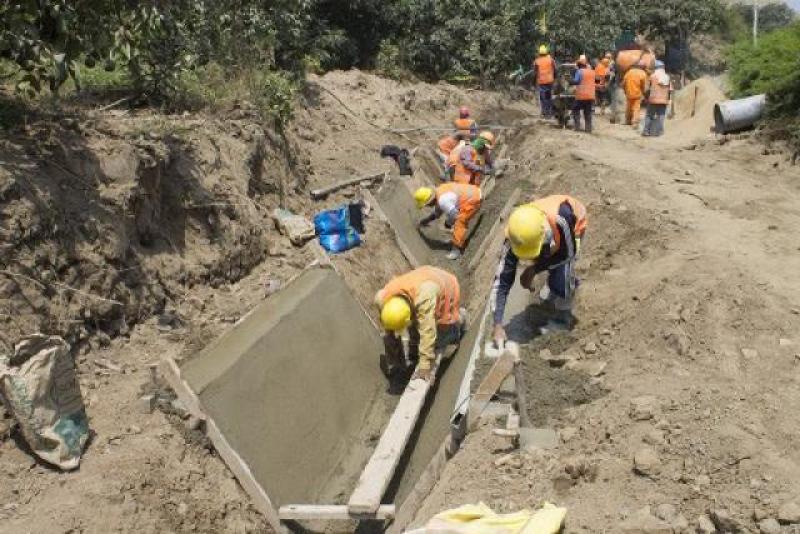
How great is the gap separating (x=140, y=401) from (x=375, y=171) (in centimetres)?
672

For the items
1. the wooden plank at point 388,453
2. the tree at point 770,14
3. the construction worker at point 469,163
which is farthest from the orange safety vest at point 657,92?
the tree at point 770,14

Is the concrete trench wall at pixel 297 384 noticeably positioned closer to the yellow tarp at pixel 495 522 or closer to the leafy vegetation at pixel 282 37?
the yellow tarp at pixel 495 522

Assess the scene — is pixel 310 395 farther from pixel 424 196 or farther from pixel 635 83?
pixel 635 83

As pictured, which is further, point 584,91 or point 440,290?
point 584,91

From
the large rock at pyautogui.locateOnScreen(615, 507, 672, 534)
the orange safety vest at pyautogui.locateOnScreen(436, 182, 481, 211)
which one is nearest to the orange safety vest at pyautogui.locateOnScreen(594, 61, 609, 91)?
the orange safety vest at pyautogui.locateOnScreen(436, 182, 481, 211)

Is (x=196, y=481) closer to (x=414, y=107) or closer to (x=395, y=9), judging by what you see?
(x=414, y=107)

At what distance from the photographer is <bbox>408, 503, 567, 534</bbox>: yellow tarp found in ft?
11.5

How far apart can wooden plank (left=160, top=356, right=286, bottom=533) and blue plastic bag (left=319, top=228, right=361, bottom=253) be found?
10.9ft

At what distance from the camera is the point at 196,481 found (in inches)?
197

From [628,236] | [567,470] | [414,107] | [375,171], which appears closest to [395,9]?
[414,107]

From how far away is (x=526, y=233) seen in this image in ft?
18.1

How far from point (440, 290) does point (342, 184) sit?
3.95 meters

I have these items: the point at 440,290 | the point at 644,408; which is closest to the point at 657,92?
the point at 440,290

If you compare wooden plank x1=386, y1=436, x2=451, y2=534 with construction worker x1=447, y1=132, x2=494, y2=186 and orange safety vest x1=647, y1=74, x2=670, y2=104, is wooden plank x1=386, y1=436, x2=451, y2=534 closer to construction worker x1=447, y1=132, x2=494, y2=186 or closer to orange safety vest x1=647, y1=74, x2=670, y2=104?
construction worker x1=447, y1=132, x2=494, y2=186
